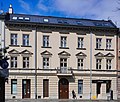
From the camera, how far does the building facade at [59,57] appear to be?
42281 mm

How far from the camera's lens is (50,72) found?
142 feet

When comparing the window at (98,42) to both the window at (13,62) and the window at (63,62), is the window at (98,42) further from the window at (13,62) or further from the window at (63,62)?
the window at (13,62)

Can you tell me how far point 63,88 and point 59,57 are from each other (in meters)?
4.73

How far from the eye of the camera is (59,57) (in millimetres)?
44094

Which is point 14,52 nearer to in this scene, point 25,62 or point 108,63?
point 25,62

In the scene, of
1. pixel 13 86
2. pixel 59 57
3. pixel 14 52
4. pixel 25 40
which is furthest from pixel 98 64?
pixel 13 86

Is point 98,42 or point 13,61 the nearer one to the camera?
point 13,61

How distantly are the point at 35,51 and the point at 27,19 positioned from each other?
209 inches

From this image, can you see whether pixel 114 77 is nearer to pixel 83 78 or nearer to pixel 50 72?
pixel 83 78

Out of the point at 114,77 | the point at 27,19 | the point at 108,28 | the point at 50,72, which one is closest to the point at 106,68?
the point at 114,77

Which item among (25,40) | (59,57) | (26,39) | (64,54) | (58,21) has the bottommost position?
(59,57)

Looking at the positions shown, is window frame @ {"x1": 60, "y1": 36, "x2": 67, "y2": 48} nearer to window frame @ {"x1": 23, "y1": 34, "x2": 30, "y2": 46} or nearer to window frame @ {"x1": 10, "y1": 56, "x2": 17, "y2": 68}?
window frame @ {"x1": 23, "y1": 34, "x2": 30, "y2": 46}

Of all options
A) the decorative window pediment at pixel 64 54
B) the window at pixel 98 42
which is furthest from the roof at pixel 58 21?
the decorative window pediment at pixel 64 54

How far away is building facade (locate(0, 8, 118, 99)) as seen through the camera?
42.3 meters
